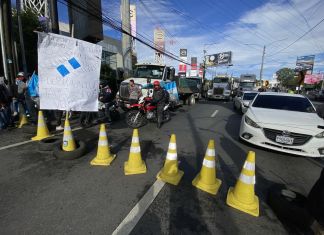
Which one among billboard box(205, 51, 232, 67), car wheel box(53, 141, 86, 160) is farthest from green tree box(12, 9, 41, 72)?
billboard box(205, 51, 232, 67)

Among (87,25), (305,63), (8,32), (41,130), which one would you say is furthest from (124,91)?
(305,63)

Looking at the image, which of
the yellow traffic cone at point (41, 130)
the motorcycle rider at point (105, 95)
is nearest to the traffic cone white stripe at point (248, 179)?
the yellow traffic cone at point (41, 130)

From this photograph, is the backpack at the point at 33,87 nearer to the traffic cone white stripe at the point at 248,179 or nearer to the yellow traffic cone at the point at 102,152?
the yellow traffic cone at the point at 102,152

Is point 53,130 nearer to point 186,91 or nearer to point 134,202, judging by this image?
point 134,202

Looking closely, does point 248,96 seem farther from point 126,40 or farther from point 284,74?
point 284,74

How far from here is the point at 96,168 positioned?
169 inches

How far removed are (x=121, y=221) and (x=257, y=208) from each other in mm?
1915

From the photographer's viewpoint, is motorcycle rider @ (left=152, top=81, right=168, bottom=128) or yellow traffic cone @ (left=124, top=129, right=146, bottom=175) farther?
motorcycle rider @ (left=152, top=81, right=168, bottom=128)

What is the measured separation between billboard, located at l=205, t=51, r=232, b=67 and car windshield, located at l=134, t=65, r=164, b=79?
54.9 meters

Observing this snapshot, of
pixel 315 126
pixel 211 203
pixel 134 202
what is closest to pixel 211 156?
pixel 211 203

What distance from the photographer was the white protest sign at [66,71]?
4.67m

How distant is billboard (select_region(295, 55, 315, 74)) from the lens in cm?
6238

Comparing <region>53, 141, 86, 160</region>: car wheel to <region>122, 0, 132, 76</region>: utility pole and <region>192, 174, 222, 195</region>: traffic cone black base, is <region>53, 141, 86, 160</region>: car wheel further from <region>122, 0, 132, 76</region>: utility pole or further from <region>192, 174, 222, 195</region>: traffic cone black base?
<region>122, 0, 132, 76</region>: utility pole

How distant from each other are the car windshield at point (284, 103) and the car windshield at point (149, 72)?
6174 millimetres
